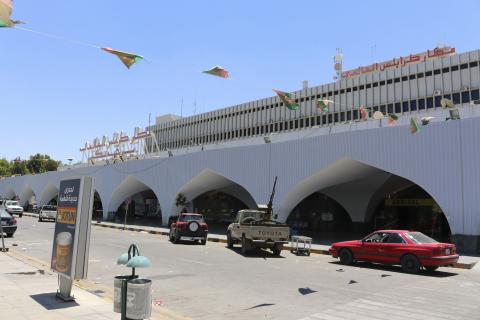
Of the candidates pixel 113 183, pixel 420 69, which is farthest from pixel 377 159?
pixel 420 69

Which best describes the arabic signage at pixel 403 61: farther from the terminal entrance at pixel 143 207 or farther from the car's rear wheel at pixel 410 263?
the car's rear wheel at pixel 410 263

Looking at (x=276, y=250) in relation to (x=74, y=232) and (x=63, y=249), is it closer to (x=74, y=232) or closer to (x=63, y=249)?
(x=63, y=249)

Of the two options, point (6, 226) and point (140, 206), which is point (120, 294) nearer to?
point (6, 226)

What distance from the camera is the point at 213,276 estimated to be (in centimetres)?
1278

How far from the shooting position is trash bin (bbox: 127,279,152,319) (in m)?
6.57

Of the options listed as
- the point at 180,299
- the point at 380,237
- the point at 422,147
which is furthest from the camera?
the point at 422,147

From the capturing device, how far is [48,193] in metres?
73.8

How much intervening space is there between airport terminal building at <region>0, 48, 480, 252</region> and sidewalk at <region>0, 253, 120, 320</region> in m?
13.9

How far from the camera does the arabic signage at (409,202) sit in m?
34.7

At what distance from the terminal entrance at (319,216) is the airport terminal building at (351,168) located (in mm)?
91

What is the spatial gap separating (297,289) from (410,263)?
5.65 metres

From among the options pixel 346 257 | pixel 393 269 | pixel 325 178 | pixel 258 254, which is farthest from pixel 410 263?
pixel 325 178

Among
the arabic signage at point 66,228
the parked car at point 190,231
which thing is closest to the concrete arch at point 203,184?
the parked car at point 190,231

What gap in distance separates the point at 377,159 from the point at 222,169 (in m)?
13.7
